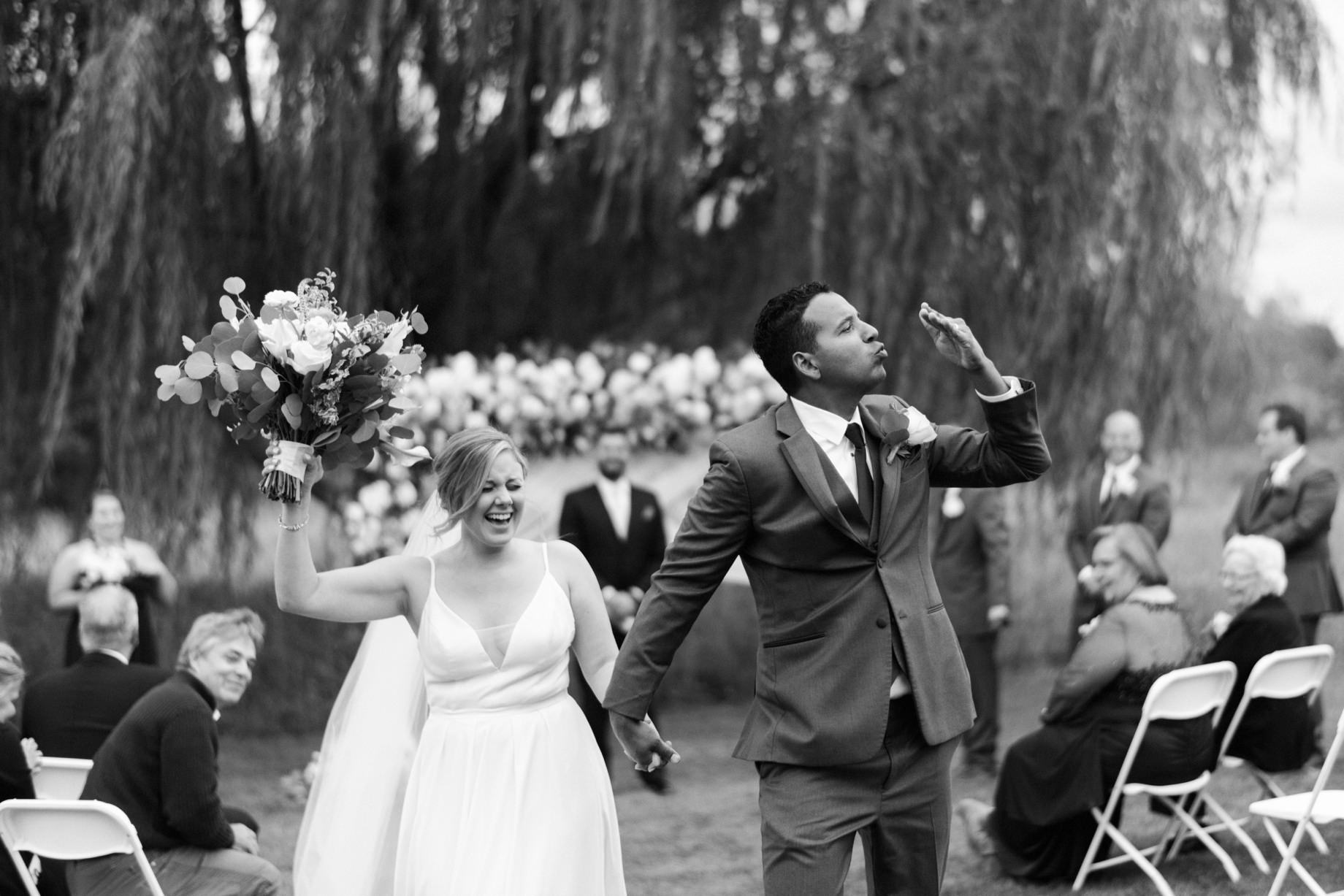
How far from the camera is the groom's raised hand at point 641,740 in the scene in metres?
3.88

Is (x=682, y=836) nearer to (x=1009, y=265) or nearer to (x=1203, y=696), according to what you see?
(x=1203, y=696)

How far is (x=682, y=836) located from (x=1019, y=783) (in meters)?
1.83

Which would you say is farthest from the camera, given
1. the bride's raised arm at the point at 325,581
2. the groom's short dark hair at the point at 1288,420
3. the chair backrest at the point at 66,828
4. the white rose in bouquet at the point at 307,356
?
the groom's short dark hair at the point at 1288,420

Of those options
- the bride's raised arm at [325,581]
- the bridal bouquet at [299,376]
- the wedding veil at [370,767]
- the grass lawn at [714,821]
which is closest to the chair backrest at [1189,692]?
the grass lawn at [714,821]

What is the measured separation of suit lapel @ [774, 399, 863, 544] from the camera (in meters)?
3.76

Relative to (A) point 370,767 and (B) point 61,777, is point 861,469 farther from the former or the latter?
(B) point 61,777

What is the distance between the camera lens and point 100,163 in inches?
327

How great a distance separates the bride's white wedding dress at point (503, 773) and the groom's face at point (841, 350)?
3.45ft

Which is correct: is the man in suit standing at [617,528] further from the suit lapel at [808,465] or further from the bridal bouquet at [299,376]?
the suit lapel at [808,465]

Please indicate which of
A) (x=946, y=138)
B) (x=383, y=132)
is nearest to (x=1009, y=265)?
(x=946, y=138)

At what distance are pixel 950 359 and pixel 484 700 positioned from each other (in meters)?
1.54

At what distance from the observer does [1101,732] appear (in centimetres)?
617

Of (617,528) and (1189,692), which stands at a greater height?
(617,528)

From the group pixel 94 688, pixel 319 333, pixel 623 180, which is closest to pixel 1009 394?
pixel 319 333
